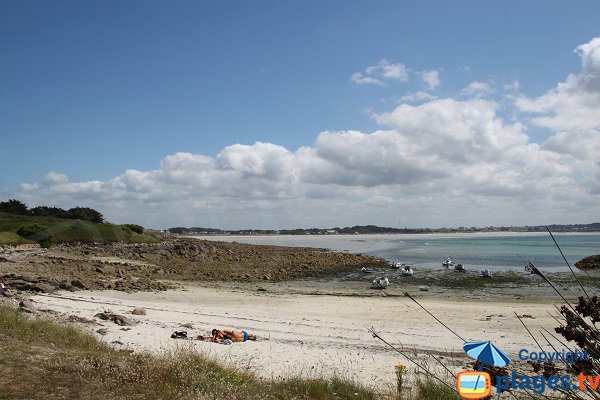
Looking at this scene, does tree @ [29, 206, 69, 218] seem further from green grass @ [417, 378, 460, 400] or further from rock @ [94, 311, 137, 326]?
green grass @ [417, 378, 460, 400]

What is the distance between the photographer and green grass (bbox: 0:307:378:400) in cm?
617

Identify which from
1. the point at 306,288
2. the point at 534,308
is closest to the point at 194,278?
the point at 306,288

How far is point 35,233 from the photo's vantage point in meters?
51.0

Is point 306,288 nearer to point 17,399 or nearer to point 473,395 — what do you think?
point 17,399

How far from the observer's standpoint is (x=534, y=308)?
21531 millimetres

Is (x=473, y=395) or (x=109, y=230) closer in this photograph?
(x=473, y=395)

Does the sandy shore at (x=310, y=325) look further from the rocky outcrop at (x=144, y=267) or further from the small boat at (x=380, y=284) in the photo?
the small boat at (x=380, y=284)

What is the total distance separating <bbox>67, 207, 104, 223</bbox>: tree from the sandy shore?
202ft

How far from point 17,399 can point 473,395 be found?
538 centimetres

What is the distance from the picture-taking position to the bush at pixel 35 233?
4935 cm

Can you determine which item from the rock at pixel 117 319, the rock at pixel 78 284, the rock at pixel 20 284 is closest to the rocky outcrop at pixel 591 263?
the rock at pixel 78 284
